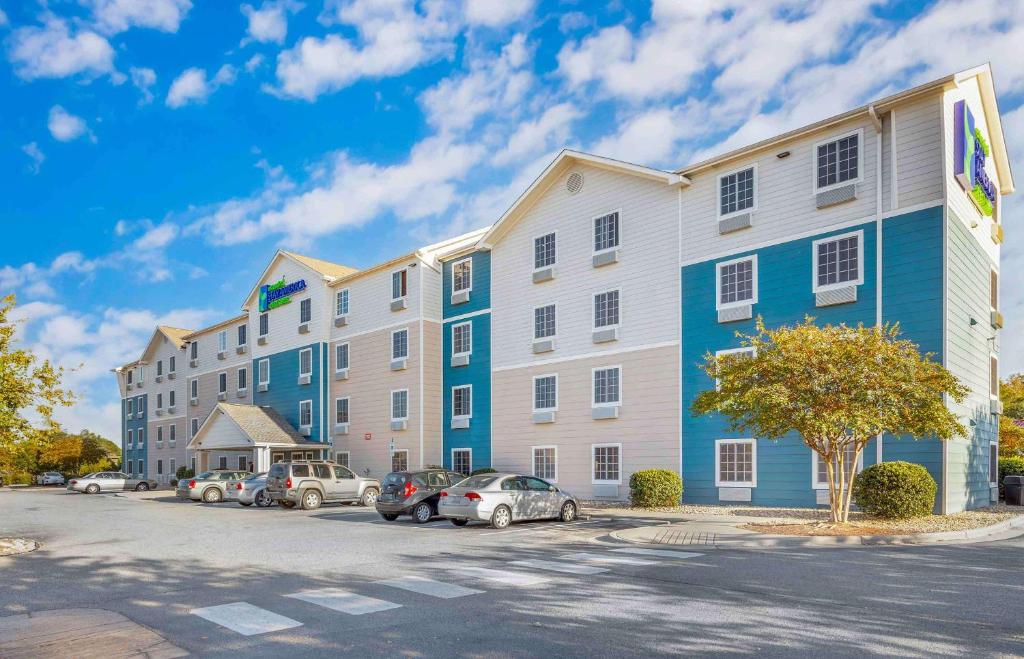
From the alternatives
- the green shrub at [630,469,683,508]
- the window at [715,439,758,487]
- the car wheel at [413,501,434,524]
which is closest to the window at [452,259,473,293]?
the green shrub at [630,469,683,508]

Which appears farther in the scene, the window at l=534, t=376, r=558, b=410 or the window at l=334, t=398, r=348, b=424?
the window at l=334, t=398, r=348, b=424

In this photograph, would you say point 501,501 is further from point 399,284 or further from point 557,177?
point 399,284

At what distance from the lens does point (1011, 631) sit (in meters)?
7.76

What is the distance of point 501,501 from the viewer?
20.0 m

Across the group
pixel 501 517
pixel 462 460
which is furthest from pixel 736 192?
pixel 462 460

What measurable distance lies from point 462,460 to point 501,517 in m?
15.7

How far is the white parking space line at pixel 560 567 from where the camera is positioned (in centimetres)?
1193

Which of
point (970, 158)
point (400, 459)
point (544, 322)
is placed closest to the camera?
point (970, 158)

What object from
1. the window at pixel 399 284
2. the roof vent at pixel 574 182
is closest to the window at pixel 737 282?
the roof vent at pixel 574 182

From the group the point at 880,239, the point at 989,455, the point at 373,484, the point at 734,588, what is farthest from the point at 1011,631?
the point at 373,484

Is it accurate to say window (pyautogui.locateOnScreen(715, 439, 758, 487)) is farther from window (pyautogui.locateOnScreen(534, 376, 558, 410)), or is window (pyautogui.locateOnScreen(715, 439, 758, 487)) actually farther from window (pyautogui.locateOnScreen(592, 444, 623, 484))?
window (pyautogui.locateOnScreen(534, 376, 558, 410))

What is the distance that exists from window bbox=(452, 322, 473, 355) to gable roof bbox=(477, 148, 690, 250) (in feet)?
12.2

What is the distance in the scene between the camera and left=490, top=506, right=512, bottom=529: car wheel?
1981 centimetres

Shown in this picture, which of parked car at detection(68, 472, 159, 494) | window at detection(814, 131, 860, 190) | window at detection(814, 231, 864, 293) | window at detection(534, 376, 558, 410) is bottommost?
parked car at detection(68, 472, 159, 494)
